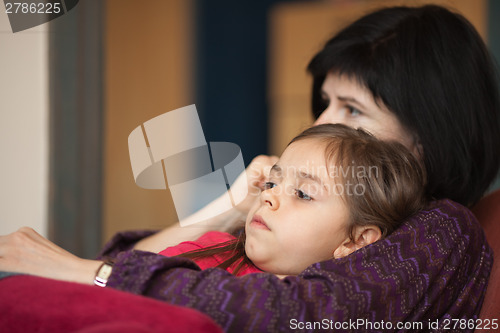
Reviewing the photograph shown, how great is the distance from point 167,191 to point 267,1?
3.39m

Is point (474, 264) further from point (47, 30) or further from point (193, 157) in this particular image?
point (47, 30)

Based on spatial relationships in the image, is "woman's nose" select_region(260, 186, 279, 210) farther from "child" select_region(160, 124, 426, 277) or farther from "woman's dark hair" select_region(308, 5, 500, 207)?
"woman's dark hair" select_region(308, 5, 500, 207)

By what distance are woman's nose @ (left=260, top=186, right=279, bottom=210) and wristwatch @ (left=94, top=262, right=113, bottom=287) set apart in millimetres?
300

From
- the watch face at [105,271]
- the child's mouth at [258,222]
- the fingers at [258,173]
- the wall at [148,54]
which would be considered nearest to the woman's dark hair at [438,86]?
the fingers at [258,173]

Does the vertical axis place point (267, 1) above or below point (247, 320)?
above

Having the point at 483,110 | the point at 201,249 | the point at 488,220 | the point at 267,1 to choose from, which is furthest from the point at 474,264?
the point at 267,1

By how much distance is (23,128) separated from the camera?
3.80ft

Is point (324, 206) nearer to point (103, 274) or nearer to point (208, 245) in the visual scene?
point (208, 245)

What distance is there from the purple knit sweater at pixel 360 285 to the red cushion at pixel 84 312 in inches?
3.3

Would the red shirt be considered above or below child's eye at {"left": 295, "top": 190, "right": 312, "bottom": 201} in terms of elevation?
below

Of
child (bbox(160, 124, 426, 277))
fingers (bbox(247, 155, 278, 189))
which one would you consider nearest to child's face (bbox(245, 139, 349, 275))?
child (bbox(160, 124, 426, 277))

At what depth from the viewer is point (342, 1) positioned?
12.2 feet

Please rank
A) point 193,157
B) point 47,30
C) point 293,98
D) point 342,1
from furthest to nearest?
1. point 293,98
2. point 342,1
3. point 47,30
4. point 193,157

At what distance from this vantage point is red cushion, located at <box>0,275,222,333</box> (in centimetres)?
53
